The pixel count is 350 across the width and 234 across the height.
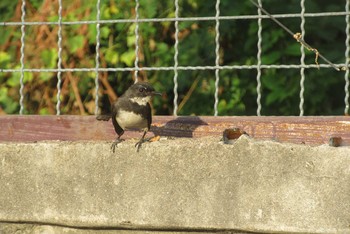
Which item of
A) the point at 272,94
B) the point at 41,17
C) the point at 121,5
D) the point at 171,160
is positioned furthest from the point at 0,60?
the point at 171,160

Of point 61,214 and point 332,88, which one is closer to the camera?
point 61,214

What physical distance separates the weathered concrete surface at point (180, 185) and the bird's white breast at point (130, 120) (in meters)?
0.55

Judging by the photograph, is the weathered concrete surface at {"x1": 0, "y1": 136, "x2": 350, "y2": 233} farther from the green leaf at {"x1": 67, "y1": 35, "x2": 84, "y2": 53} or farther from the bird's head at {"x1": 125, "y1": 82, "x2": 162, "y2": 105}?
the green leaf at {"x1": 67, "y1": 35, "x2": 84, "y2": 53}

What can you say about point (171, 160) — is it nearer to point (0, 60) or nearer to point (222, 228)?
point (222, 228)

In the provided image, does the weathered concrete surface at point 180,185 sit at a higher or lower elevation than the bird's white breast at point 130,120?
lower

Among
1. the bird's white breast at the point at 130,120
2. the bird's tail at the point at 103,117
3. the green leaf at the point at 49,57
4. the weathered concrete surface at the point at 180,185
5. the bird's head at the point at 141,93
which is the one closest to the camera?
the weathered concrete surface at the point at 180,185

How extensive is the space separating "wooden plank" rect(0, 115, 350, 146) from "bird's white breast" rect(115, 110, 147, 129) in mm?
85

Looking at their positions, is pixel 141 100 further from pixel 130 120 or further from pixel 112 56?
pixel 112 56

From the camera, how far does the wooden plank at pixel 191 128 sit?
4.90 m

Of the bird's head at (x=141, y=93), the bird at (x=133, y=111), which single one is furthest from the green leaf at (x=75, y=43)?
the bird's head at (x=141, y=93)

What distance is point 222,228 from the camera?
4.62 meters

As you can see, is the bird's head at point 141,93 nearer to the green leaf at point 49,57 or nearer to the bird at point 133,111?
the bird at point 133,111

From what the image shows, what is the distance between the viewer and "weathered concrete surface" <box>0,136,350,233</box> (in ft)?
14.6

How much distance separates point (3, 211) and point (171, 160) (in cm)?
95
